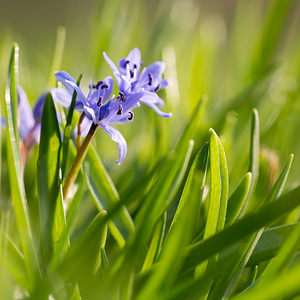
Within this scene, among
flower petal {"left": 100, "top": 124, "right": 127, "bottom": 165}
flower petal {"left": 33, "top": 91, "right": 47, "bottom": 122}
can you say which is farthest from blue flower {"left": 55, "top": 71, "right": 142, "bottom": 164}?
flower petal {"left": 33, "top": 91, "right": 47, "bottom": 122}

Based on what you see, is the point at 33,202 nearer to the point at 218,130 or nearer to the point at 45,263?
the point at 45,263

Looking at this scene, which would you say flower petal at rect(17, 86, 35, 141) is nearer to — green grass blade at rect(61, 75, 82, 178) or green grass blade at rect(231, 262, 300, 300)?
green grass blade at rect(61, 75, 82, 178)

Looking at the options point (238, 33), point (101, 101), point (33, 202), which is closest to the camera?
point (101, 101)

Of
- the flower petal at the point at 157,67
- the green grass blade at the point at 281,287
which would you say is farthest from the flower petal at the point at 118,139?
the green grass blade at the point at 281,287

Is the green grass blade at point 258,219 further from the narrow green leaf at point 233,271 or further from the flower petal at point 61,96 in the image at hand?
the flower petal at point 61,96

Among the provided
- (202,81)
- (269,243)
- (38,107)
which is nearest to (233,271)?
(269,243)

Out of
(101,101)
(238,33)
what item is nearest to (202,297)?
(101,101)
